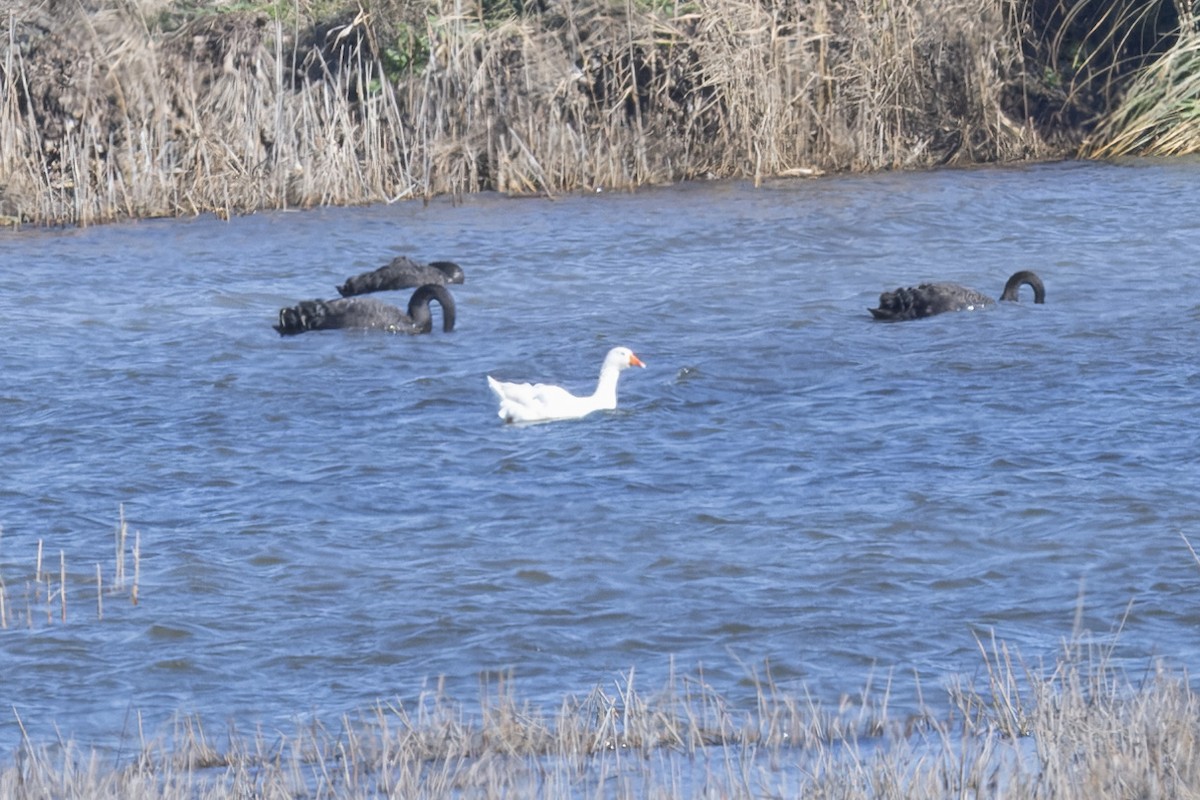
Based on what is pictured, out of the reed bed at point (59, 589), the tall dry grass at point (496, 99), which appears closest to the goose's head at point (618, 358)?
the reed bed at point (59, 589)

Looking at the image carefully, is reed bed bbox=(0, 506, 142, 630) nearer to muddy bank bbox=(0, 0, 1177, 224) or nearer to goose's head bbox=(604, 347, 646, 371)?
goose's head bbox=(604, 347, 646, 371)

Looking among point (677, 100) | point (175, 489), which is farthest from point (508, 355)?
point (677, 100)

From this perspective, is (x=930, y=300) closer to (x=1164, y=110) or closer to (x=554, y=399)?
(x=554, y=399)

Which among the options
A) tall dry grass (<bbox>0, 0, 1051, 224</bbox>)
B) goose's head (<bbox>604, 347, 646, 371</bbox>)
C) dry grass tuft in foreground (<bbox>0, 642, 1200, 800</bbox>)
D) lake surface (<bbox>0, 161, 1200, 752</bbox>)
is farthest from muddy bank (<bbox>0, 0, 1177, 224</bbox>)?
dry grass tuft in foreground (<bbox>0, 642, 1200, 800</bbox>)

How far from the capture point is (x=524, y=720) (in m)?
6.19

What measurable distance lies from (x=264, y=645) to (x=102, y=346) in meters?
7.50

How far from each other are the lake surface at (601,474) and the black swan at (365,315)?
179 millimetres

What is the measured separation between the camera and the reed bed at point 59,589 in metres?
8.12

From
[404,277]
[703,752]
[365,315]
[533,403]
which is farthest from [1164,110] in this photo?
[703,752]

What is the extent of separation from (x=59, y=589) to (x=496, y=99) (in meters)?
14.8

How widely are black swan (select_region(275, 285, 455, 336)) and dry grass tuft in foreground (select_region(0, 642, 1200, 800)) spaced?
27.7 ft

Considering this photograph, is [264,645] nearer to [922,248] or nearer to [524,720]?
[524,720]

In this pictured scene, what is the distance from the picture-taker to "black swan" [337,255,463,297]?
17.1 meters

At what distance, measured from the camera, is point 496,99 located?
890 inches
